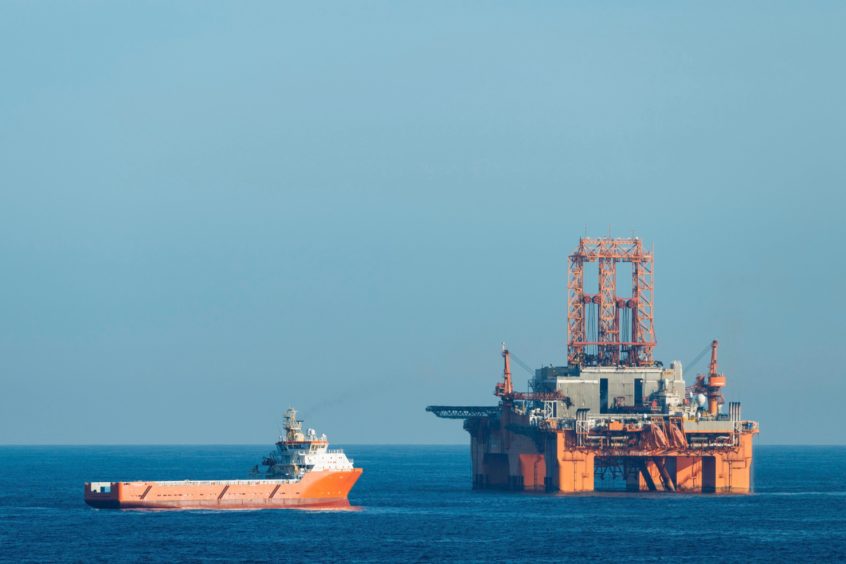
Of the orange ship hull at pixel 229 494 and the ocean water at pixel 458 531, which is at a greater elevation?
the orange ship hull at pixel 229 494

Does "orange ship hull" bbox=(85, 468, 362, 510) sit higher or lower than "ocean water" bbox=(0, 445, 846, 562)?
higher

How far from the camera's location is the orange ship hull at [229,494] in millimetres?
124875

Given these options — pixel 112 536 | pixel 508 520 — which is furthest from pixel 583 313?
pixel 112 536

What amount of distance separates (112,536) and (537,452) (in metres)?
52.9

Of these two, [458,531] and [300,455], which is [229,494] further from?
[458,531]

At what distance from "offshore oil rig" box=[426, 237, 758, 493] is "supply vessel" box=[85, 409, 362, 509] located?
27.3m

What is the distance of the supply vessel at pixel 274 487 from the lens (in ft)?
409

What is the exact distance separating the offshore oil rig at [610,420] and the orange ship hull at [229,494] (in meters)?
27.3

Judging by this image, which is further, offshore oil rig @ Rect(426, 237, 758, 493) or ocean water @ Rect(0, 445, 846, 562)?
offshore oil rig @ Rect(426, 237, 758, 493)

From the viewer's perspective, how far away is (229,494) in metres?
126

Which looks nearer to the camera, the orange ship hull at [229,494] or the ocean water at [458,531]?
the ocean water at [458,531]

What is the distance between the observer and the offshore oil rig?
482ft

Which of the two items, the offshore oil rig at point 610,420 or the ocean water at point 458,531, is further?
the offshore oil rig at point 610,420

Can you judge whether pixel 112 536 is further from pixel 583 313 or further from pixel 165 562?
pixel 583 313
